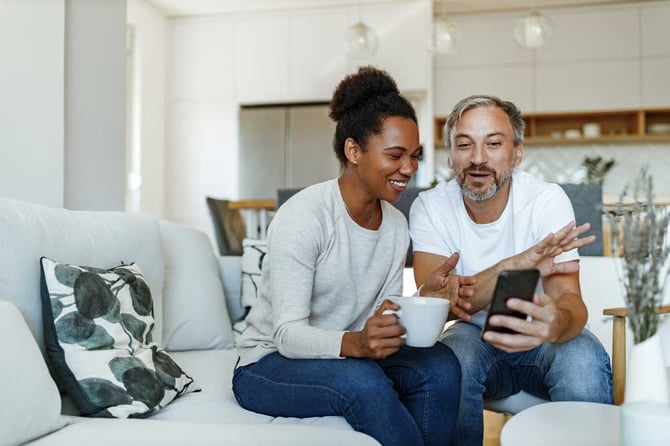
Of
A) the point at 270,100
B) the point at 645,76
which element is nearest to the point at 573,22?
the point at 645,76

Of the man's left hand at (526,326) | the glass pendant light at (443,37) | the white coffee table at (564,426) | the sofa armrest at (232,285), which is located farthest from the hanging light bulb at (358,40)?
the white coffee table at (564,426)

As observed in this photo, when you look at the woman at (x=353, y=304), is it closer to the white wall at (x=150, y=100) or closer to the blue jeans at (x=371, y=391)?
the blue jeans at (x=371, y=391)

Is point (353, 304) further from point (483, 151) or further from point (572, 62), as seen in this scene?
point (572, 62)

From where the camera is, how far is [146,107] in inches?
223

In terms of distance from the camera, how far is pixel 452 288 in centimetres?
157

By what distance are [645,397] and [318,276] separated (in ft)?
2.46

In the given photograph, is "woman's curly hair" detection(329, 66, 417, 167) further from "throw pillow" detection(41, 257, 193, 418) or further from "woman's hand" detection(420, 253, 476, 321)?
"throw pillow" detection(41, 257, 193, 418)

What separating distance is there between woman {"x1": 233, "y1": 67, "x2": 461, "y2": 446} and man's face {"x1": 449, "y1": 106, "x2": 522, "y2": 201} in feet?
0.70

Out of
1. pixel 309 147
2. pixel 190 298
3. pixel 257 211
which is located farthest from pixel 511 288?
Answer: pixel 309 147

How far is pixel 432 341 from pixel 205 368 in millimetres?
791

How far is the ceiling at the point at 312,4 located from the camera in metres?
5.45

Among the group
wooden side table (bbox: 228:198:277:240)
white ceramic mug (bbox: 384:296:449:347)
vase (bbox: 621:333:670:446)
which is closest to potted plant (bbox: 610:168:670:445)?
vase (bbox: 621:333:670:446)

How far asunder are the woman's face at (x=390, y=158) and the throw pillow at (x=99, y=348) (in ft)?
2.11

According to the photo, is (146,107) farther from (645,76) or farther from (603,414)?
(603,414)
